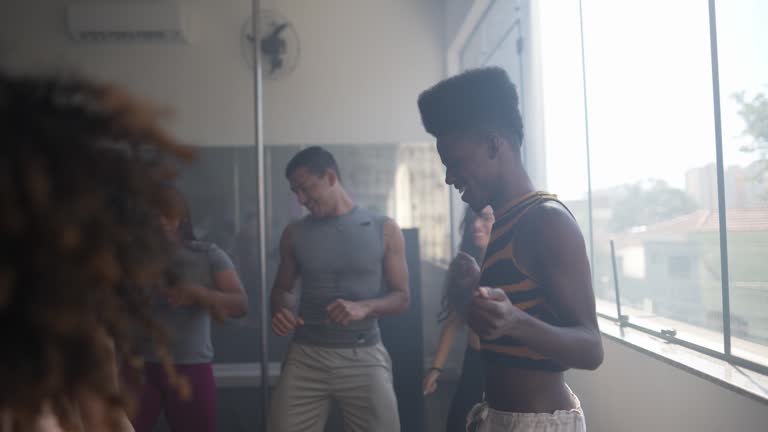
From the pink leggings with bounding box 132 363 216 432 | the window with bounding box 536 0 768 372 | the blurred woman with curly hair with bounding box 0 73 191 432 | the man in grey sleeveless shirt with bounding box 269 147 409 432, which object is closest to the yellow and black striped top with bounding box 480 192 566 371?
the window with bounding box 536 0 768 372

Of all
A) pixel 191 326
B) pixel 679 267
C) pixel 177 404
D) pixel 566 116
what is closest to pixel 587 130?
pixel 566 116

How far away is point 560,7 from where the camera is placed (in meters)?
2.32

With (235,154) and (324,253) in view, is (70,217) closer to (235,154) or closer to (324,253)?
(324,253)

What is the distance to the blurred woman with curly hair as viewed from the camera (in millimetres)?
342

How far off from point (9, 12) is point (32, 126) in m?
4.37

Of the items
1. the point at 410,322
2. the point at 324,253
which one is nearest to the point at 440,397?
the point at 410,322

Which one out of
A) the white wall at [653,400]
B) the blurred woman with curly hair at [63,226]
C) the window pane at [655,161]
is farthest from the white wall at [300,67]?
the blurred woman with curly hair at [63,226]

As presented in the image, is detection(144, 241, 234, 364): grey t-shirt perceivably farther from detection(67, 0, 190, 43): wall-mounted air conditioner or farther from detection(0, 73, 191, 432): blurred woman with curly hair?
detection(67, 0, 190, 43): wall-mounted air conditioner

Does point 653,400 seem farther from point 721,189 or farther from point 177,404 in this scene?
point 177,404

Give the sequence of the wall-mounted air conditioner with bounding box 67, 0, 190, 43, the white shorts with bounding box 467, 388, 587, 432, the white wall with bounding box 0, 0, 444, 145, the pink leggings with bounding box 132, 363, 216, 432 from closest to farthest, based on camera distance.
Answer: the white shorts with bounding box 467, 388, 587, 432
the pink leggings with bounding box 132, 363, 216, 432
the wall-mounted air conditioner with bounding box 67, 0, 190, 43
the white wall with bounding box 0, 0, 444, 145

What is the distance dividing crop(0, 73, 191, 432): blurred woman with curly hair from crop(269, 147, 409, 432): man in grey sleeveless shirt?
1.55 meters

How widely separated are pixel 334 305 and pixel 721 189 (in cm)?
118

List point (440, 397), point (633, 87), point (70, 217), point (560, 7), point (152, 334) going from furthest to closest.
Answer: point (440, 397) → point (560, 7) → point (633, 87) → point (152, 334) → point (70, 217)

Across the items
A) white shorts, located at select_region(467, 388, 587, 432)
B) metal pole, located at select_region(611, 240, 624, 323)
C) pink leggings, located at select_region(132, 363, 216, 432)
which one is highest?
metal pole, located at select_region(611, 240, 624, 323)
